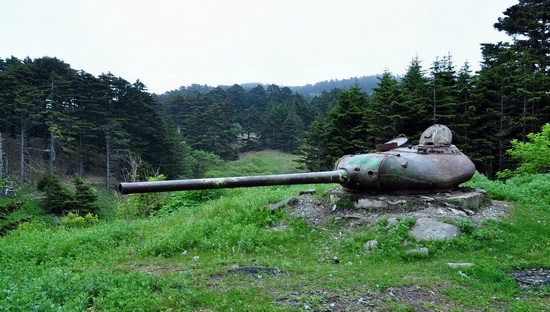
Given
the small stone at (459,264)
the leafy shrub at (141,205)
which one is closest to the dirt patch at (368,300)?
the small stone at (459,264)

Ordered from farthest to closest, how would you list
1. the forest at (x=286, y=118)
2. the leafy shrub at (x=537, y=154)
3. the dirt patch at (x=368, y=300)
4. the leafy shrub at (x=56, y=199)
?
the leafy shrub at (x=56, y=199), the forest at (x=286, y=118), the leafy shrub at (x=537, y=154), the dirt patch at (x=368, y=300)

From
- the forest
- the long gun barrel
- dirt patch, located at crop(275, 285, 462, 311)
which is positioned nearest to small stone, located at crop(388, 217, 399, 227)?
the long gun barrel

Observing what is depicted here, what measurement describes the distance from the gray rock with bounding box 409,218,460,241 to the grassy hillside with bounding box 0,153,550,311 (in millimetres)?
250

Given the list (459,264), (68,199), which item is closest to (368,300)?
(459,264)

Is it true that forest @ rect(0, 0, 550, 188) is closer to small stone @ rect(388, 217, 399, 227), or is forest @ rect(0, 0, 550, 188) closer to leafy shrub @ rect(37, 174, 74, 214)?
leafy shrub @ rect(37, 174, 74, 214)

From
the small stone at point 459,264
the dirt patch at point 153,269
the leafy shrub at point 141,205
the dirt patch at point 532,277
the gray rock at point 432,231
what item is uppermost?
the gray rock at point 432,231

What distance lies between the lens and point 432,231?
835 cm

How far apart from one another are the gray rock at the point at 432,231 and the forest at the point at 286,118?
Answer: 1679cm

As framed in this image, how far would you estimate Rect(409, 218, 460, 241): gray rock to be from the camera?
820 cm

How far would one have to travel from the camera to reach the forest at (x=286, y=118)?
27.6 metres

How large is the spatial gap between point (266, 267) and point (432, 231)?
12.5 feet

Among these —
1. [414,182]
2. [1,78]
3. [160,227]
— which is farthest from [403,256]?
[1,78]

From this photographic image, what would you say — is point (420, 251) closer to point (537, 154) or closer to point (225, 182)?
point (225, 182)

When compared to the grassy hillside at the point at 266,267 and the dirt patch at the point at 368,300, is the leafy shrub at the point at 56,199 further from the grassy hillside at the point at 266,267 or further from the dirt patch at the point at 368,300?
the dirt patch at the point at 368,300
